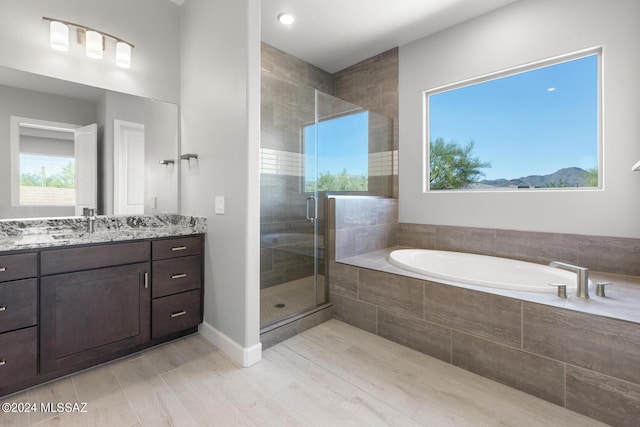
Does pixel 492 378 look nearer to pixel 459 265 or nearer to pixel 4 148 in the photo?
pixel 459 265

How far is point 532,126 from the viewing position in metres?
2.68

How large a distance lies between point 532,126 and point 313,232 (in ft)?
7.35

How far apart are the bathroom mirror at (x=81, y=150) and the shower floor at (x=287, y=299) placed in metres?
1.12

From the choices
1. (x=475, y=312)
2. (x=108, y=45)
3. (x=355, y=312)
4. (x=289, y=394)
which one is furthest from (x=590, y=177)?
(x=108, y=45)

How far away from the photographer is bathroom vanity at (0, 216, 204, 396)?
1501mm

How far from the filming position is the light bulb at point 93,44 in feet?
6.53

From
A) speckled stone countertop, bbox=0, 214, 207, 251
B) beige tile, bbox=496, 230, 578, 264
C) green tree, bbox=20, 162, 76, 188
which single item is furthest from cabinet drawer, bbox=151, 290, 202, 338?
beige tile, bbox=496, 230, 578, 264

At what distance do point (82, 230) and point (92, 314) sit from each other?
65 cm

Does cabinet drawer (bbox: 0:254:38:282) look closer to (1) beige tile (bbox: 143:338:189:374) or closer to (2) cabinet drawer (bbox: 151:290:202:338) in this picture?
(2) cabinet drawer (bbox: 151:290:202:338)

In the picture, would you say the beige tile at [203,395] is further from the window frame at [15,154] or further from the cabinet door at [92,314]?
the window frame at [15,154]

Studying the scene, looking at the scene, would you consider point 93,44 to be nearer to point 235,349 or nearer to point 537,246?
point 235,349

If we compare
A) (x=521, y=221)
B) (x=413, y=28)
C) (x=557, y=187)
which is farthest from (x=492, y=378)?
(x=413, y=28)

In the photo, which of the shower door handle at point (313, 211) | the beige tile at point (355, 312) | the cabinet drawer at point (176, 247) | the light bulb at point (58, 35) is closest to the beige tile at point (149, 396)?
the cabinet drawer at point (176, 247)

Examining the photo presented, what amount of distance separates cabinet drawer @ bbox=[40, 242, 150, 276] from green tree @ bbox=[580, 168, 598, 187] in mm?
3407
